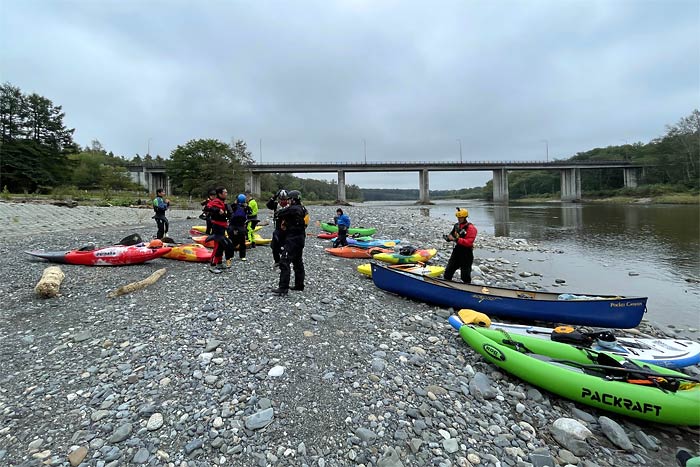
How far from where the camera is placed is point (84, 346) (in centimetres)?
493

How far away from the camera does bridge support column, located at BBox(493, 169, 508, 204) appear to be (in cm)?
8288

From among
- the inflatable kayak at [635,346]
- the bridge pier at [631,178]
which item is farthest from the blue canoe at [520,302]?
the bridge pier at [631,178]

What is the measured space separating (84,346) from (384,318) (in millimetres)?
5029

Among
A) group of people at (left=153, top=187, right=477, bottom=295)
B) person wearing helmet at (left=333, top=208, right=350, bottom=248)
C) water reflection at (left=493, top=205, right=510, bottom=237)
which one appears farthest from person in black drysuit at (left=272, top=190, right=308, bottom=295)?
water reflection at (left=493, top=205, right=510, bottom=237)

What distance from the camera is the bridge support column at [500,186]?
8288 centimetres

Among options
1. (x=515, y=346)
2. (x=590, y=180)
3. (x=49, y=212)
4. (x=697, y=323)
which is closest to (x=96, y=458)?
(x=515, y=346)

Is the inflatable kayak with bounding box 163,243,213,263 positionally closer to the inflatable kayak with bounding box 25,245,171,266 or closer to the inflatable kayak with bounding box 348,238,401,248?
the inflatable kayak with bounding box 25,245,171,266

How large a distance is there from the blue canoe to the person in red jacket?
411 cm

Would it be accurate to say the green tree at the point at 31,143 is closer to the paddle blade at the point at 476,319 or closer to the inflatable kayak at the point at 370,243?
the inflatable kayak at the point at 370,243

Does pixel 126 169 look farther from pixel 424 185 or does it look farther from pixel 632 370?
pixel 632 370

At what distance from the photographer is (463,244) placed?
8.81 metres

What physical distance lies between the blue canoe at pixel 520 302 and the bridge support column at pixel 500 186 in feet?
269

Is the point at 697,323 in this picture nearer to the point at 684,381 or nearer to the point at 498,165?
the point at 684,381

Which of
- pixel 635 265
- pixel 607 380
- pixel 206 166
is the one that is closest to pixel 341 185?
pixel 206 166
